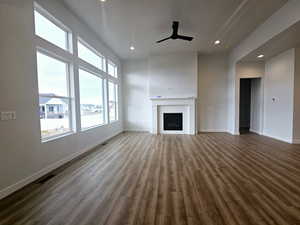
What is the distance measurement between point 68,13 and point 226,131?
680 cm

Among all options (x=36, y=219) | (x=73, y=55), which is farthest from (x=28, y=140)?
(x=73, y=55)

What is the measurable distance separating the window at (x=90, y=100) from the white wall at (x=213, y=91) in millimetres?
4189

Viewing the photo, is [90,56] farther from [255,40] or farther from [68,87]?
[255,40]

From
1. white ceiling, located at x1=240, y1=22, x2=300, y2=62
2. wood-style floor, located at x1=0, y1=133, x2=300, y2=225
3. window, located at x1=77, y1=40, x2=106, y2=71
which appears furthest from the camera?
window, located at x1=77, y1=40, x2=106, y2=71

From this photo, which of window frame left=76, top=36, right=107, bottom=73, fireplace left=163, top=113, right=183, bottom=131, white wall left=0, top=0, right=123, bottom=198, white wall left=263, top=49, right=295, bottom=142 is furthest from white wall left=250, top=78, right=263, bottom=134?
white wall left=0, top=0, right=123, bottom=198

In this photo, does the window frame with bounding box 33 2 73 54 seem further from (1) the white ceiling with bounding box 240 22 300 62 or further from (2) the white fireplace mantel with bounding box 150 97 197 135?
(1) the white ceiling with bounding box 240 22 300 62

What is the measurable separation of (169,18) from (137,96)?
157 inches

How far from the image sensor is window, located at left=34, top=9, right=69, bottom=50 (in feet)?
9.16

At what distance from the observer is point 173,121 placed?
684cm

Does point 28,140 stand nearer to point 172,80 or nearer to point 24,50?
point 24,50

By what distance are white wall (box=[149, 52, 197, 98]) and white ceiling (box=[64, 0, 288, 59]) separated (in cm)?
107

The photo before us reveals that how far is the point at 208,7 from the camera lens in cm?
338

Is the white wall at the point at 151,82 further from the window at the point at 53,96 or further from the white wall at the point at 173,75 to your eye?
the window at the point at 53,96

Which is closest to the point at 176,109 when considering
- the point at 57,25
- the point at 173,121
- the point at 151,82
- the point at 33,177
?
the point at 173,121
